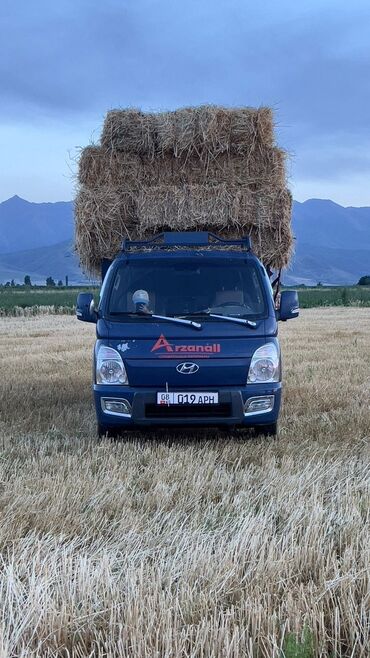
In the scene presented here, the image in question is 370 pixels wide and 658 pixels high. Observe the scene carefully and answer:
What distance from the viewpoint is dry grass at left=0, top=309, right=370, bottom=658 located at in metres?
2.91

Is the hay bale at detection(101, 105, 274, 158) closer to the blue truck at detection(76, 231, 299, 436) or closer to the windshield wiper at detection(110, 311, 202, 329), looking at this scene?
the blue truck at detection(76, 231, 299, 436)

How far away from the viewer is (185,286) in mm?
7582

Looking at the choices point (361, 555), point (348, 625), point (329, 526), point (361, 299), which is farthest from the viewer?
point (361, 299)

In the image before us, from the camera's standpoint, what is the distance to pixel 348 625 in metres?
3.03

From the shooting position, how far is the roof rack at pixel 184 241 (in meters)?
8.09

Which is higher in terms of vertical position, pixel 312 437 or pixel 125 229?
pixel 125 229

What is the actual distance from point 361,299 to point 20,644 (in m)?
49.6

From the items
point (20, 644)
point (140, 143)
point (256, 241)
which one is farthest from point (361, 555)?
point (140, 143)

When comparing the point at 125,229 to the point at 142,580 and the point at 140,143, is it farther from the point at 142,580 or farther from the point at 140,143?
the point at 142,580

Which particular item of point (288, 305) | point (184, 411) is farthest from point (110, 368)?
→ point (288, 305)

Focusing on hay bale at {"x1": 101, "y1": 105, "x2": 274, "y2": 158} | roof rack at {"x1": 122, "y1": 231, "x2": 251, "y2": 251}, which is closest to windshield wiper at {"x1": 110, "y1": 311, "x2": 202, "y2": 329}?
roof rack at {"x1": 122, "y1": 231, "x2": 251, "y2": 251}

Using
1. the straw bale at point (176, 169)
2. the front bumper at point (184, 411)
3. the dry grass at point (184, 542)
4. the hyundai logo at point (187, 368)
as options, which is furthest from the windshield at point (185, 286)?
the straw bale at point (176, 169)

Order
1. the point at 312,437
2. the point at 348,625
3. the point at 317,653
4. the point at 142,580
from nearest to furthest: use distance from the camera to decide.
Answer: the point at 317,653, the point at 348,625, the point at 142,580, the point at 312,437

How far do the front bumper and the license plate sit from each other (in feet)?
0.16
